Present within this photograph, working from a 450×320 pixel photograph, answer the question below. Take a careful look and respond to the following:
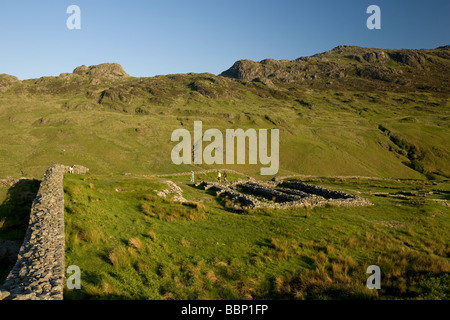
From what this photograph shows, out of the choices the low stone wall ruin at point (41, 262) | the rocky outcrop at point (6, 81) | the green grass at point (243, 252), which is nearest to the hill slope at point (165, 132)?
the rocky outcrop at point (6, 81)

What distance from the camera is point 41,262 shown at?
32.5 ft

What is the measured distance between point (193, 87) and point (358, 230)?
186 m

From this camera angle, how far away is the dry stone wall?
26.2 feet

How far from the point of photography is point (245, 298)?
10.5 metres

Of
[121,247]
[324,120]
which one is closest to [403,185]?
[121,247]

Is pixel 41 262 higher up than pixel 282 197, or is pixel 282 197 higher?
pixel 41 262
